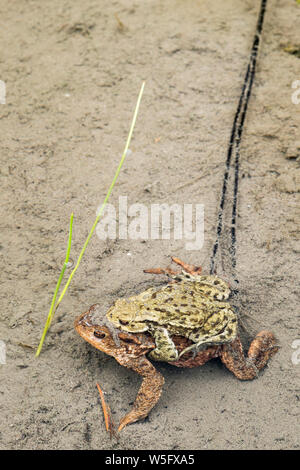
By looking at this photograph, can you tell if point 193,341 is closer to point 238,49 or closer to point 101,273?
point 101,273

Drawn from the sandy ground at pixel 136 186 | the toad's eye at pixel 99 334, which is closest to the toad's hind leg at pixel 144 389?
the sandy ground at pixel 136 186

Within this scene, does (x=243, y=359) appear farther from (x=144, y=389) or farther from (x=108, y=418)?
(x=108, y=418)

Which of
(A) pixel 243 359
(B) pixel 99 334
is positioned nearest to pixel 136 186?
(B) pixel 99 334

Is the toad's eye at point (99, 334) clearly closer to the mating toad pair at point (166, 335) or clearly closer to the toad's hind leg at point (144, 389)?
the mating toad pair at point (166, 335)

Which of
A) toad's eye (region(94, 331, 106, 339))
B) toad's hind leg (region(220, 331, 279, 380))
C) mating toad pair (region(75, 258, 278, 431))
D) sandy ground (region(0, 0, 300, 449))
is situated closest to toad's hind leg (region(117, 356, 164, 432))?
mating toad pair (region(75, 258, 278, 431))

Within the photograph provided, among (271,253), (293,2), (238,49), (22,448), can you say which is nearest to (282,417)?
(271,253)

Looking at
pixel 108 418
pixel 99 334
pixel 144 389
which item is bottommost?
pixel 108 418
